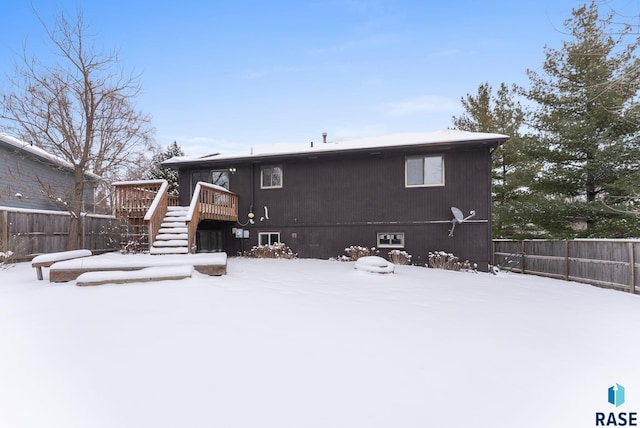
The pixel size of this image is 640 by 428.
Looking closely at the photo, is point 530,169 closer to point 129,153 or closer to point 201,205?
point 201,205

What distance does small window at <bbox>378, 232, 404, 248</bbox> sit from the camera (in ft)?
36.6

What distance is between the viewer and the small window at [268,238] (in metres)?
12.4

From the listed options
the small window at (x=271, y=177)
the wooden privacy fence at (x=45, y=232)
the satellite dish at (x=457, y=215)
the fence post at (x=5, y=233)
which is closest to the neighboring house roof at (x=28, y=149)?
the wooden privacy fence at (x=45, y=232)

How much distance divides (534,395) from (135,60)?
1433cm

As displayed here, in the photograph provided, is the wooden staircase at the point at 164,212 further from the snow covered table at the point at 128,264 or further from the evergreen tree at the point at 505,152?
the evergreen tree at the point at 505,152

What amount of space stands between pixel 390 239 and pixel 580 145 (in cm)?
809

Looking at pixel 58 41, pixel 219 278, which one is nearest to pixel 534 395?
pixel 219 278

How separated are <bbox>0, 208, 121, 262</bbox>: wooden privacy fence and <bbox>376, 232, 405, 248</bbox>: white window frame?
33.6ft

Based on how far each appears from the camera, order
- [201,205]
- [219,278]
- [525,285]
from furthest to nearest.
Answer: [201,205], [525,285], [219,278]

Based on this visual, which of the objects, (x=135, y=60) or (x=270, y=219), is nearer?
(x=135, y=60)

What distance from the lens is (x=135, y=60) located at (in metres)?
11.3

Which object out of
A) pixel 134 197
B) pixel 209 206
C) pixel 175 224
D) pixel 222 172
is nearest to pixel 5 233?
pixel 134 197

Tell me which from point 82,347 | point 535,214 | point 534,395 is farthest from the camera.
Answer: point 535,214

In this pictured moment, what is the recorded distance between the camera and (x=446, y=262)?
412 inches
